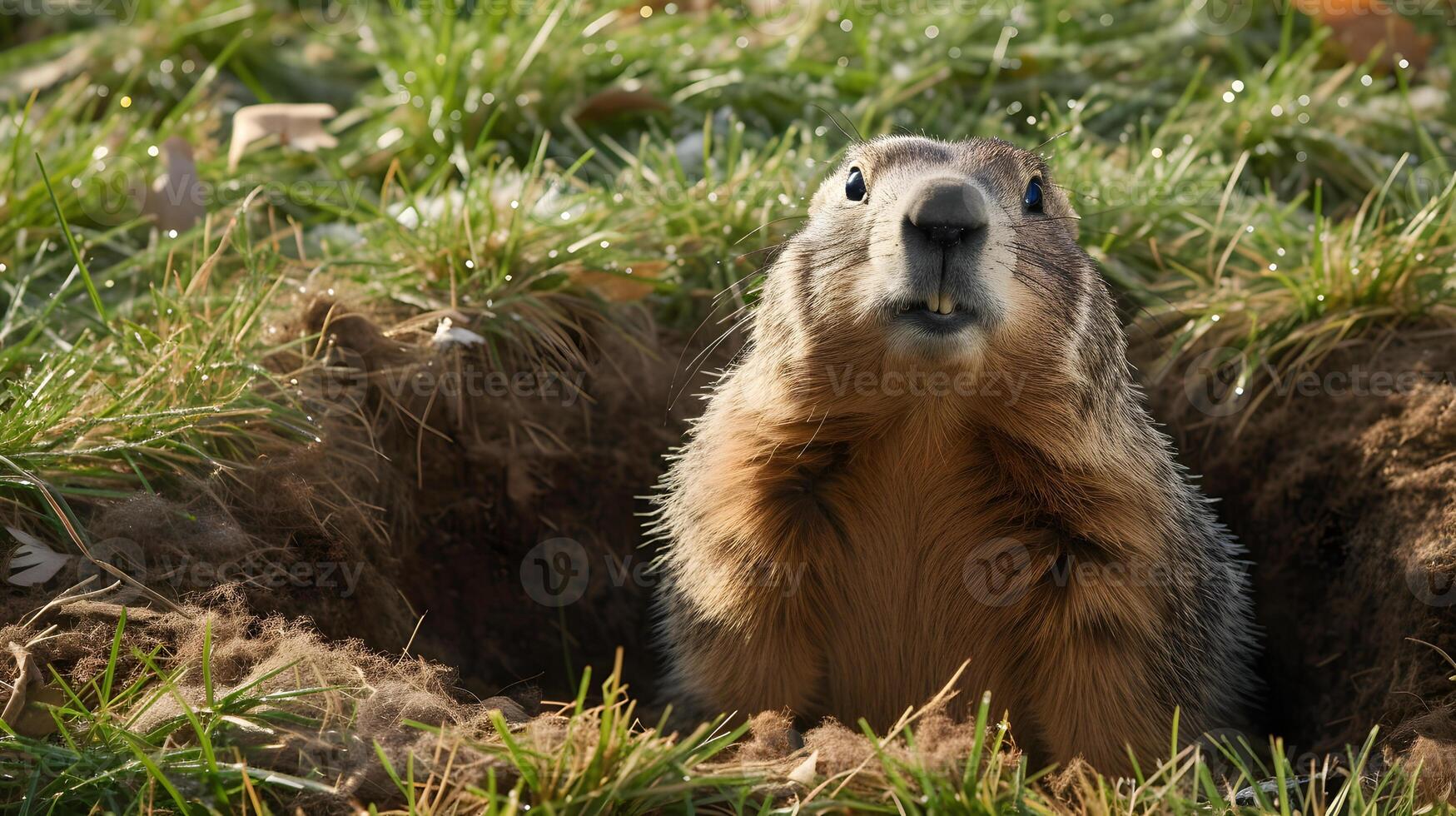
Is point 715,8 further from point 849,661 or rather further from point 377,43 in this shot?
point 849,661

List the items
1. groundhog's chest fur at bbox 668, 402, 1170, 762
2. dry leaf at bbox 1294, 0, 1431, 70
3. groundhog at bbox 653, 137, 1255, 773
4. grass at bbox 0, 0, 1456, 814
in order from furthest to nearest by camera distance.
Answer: dry leaf at bbox 1294, 0, 1431, 70 → groundhog's chest fur at bbox 668, 402, 1170, 762 → groundhog at bbox 653, 137, 1255, 773 → grass at bbox 0, 0, 1456, 814

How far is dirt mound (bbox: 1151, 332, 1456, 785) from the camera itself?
4168 millimetres

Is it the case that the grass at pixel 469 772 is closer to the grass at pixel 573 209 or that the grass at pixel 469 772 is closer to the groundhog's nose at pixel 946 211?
the grass at pixel 573 209

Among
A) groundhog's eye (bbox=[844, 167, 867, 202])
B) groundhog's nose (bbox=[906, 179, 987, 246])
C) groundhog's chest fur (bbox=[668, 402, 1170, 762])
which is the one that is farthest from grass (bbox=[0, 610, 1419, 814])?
groundhog's eye (bbox=[844, 167, 867, 202])

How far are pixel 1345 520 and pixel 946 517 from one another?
189cm

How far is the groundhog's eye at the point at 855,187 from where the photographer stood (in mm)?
4262

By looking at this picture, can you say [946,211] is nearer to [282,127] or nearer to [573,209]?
[573,209]

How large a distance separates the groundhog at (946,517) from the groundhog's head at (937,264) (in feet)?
0.04

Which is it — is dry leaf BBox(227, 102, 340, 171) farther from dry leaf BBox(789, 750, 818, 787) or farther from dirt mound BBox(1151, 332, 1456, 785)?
dry leaf BBox(789, 750, 818, 787)

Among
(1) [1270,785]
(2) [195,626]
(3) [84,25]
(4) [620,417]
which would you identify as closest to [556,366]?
(4) [620,417]

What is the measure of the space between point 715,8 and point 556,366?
3.34 m

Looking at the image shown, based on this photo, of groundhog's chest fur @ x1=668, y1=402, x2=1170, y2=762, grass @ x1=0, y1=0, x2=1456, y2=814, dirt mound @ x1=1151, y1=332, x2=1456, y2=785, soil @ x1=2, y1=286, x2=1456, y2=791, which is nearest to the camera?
grass @ x1=0, y1=0, x2=1456, y2=814

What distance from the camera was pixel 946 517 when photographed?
3990 millimetres

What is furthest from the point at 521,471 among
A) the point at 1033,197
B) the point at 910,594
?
the point at 1033,197
